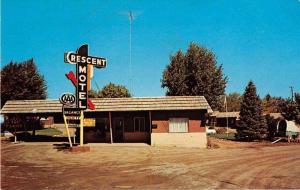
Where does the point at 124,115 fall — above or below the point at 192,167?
above

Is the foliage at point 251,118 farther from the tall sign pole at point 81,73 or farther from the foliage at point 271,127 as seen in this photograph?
the tall sign pole at point 81,73

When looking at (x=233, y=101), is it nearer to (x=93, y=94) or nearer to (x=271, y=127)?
(x=93, y=94)

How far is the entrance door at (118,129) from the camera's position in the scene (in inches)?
1352

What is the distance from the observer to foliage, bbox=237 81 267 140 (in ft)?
128

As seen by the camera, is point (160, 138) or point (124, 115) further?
point (124, 115)

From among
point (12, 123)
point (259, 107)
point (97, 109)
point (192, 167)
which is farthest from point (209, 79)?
point (192, 167)

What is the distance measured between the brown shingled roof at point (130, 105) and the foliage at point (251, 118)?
1021 centimetres

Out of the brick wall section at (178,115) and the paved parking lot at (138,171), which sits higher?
the brick wall section at (178,115)

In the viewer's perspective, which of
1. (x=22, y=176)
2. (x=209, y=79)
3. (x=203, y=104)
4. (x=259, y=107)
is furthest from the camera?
(x=209, y=79)

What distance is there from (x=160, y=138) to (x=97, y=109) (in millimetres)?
6504

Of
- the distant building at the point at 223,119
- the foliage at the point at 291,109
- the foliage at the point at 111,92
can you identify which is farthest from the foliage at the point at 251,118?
the foliage at the point at 111,92

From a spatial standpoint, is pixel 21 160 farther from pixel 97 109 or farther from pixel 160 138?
pixel 160 138

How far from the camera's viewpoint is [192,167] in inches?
737

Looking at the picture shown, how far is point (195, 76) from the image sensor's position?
5428 cm
